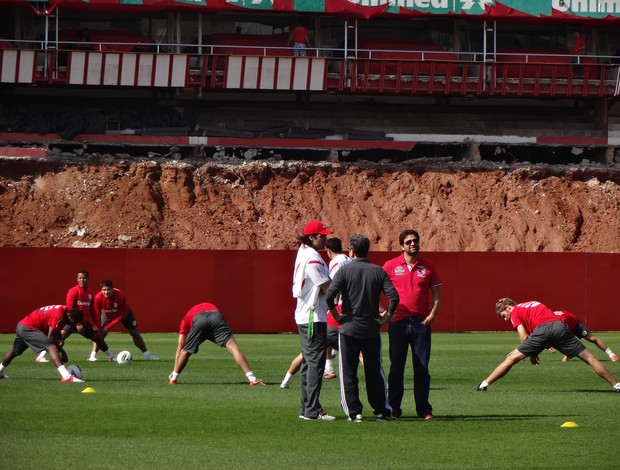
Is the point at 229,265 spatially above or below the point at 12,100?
below

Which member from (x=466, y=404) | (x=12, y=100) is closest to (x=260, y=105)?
(x=12, y=100)

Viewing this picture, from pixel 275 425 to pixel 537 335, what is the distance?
14.5ft

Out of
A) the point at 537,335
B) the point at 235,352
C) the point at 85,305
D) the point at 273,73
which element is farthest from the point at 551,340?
the point at 273,73

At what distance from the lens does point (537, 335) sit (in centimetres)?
1577

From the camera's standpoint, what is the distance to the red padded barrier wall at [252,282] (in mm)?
32406

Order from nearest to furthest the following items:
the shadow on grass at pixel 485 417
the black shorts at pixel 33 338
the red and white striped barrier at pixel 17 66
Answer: the shadow on grass at pixel 485 417 → the black shorts at pixel 33 338 → the red and white striped barrier at pixel 17 66

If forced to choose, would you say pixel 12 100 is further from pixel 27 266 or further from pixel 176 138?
pixel 27 266

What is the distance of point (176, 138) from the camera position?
46.0m

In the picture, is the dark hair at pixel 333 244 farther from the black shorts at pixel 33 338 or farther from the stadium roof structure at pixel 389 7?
the stadium roof structure at pixel 389 7

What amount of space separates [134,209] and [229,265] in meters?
11.1

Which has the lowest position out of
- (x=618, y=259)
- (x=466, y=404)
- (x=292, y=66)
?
(x=466, y=404)

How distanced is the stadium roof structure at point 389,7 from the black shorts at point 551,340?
32.3 meters

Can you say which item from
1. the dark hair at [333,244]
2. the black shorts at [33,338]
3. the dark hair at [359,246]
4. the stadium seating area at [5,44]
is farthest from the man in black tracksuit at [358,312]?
the stadium seating area at [5,44]

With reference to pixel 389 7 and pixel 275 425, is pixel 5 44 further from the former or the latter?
pixel 275 425
